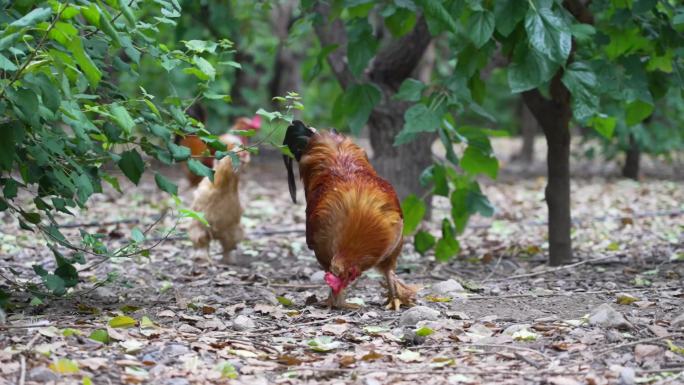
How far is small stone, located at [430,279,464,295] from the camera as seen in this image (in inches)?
202

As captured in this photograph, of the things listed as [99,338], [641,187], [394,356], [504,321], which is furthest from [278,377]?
[641,187]

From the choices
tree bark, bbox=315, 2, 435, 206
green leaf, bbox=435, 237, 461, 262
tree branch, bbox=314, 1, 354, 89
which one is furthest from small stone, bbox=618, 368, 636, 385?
tree branch, bbox=314, 1, 354, 89

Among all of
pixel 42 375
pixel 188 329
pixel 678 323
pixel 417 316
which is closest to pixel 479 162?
pixel 417 316

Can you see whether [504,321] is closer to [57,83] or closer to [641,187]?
[57,83]

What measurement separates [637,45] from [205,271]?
10.8ft

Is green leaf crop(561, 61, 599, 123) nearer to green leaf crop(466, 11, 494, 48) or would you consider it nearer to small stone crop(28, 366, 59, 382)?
green leaf crop(466, 11, 494, 48)

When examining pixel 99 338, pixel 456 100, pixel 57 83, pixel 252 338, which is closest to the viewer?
pixel 57 83

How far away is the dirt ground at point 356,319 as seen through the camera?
3330 millimetres

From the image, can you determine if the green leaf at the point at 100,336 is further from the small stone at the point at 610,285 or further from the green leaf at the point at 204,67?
the small stone at the point at 610,285

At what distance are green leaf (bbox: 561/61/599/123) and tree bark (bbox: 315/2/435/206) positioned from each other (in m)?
2.49

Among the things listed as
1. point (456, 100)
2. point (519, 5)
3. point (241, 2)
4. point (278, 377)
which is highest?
point (241, 2)

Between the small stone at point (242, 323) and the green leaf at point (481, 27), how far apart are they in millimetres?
1764

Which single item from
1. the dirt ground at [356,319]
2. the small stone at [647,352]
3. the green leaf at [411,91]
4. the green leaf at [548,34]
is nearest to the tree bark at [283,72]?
the dirt ground at [356,319]

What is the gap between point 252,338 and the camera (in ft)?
12.9
